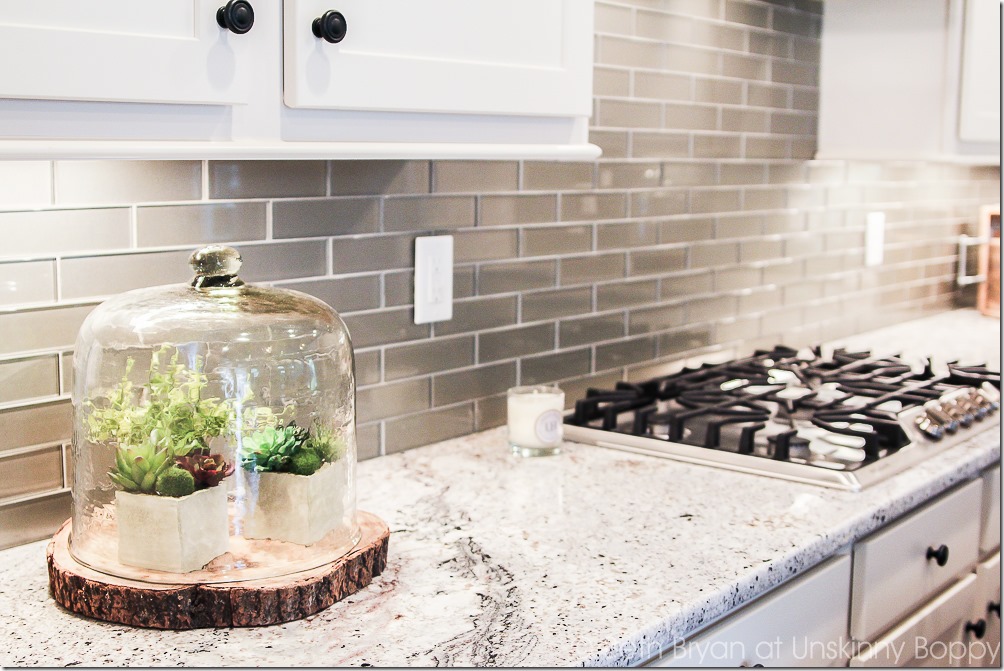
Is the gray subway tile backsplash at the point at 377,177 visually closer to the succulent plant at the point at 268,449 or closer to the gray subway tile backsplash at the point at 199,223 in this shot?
the gray subway tile backsplash at the point at 199,223

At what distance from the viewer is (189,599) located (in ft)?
3.64

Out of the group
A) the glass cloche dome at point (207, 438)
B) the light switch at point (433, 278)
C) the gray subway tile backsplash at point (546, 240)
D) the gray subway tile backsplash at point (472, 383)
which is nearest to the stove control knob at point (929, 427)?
the gray subway tile backsplash at point (546, 240)

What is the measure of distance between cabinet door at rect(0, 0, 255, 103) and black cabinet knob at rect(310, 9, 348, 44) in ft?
0.23

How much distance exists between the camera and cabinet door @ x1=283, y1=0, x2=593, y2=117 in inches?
45.4

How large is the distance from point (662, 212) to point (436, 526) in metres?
1.06

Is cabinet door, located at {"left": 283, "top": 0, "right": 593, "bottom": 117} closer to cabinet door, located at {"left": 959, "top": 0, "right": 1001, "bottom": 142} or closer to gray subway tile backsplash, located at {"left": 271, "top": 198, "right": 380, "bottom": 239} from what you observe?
gray subway tile backsplash, located at {"left": 271, "top": 198, "right": 380, "bottom": 239}

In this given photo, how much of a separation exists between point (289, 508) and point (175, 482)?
14 centimetres

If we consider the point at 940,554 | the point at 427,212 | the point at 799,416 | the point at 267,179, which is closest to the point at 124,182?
the point at 267,179

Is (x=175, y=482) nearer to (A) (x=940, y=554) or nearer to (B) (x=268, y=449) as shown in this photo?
(B) (x=268, y=449)

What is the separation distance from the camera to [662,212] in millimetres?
2271

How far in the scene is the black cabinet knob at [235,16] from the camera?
1.06m

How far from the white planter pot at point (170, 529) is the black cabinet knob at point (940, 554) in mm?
1144

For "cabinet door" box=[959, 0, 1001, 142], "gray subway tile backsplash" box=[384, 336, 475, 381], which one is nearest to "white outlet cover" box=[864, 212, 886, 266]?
"cabinet door" box=[959, 0, 1001, 142]

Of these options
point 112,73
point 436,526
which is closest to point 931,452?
point 436,526
